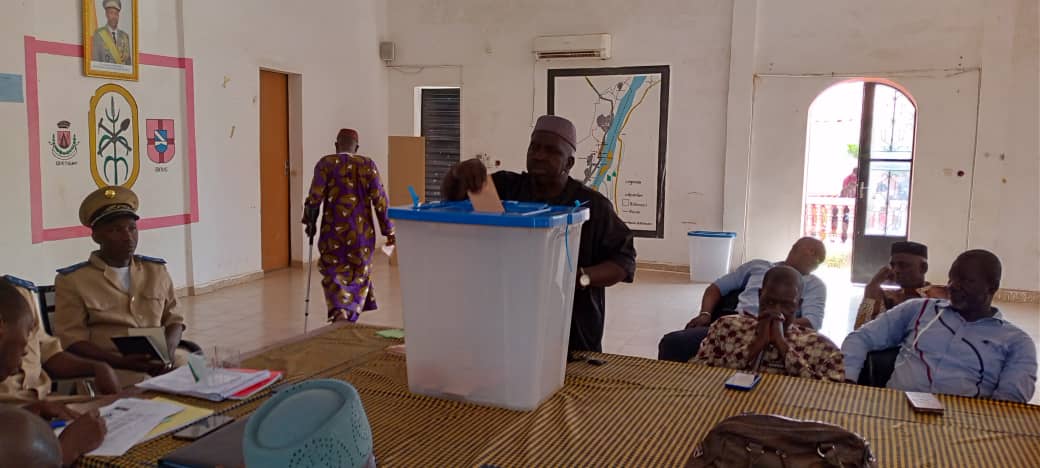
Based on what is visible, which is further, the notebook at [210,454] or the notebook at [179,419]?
the notebook at [179,419]

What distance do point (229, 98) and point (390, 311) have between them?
2603mm

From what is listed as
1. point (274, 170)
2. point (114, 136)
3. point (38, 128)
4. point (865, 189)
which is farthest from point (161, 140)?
point (865, 189)

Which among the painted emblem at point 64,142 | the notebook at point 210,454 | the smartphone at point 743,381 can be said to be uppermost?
the painted emblem at point 64,142

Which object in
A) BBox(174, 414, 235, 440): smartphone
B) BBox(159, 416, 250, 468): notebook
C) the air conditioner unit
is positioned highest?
the air conditioner unit

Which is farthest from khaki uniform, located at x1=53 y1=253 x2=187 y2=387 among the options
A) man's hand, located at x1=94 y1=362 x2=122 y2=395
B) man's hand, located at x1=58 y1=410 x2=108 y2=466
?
man's hand, located at x1=58 y1=410 x2=108 y2=466

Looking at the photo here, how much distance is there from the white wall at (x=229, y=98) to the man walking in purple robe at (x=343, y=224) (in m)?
1.82

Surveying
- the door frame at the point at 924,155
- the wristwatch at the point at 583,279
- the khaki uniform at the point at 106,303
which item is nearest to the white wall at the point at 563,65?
the door frame at the point at 924,155

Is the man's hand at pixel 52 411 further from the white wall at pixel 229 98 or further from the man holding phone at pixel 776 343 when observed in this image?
the white wall at pixel 229 98

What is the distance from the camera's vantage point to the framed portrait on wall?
541 centimetres

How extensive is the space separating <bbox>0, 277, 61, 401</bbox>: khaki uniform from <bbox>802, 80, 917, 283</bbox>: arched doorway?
6.98 meters

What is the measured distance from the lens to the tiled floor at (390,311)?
5.29m

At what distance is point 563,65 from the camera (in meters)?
8.45

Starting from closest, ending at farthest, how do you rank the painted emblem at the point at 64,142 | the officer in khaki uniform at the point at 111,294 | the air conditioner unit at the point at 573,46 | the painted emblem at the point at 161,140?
the officer in khaki uniform at the point at 111,294 < the painted emblem at the point at 64,142 < the painted emblem at the point at 161,140 < the air conditioner unit at the point at 573,46

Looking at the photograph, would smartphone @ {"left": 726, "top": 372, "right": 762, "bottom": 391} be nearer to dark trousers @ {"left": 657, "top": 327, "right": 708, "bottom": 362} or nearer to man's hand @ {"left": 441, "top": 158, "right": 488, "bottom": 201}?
man's hand @ {"left": 441, "top": 158, "right": 488, "bottom": 201}
